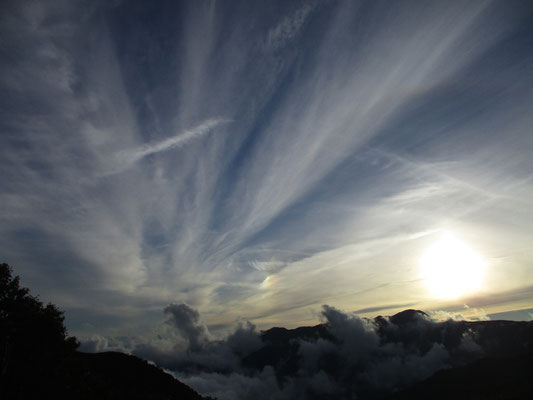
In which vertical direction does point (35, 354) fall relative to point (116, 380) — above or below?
above

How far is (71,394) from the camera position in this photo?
48844mm

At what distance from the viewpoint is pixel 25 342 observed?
50031 mm

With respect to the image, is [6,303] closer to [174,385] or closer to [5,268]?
[5,268]

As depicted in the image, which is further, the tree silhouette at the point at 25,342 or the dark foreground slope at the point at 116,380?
the dark foreground slope at the point at 116,380

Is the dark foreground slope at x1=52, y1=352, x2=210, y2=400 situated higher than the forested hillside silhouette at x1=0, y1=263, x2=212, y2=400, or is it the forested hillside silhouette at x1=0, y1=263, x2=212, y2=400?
the forested hillside silhouette at x1=0, y1=263, x2=212, y2=400

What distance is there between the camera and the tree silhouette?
4584 cm

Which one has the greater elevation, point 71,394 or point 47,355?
point 47,355

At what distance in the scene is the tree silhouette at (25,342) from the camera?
45.8m

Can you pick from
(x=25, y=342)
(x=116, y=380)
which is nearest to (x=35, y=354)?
(x=25, y=342)

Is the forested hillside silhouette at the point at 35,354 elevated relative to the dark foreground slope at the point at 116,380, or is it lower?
elevated

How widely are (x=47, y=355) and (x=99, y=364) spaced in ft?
374

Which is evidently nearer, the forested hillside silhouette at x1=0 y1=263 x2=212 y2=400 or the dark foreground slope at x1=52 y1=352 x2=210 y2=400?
the forested hillside silhouette at x1=0 y1=263 x2=212 y2=400

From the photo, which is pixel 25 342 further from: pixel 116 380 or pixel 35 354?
pixel 116 380

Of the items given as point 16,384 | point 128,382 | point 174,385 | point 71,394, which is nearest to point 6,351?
point 16,384
